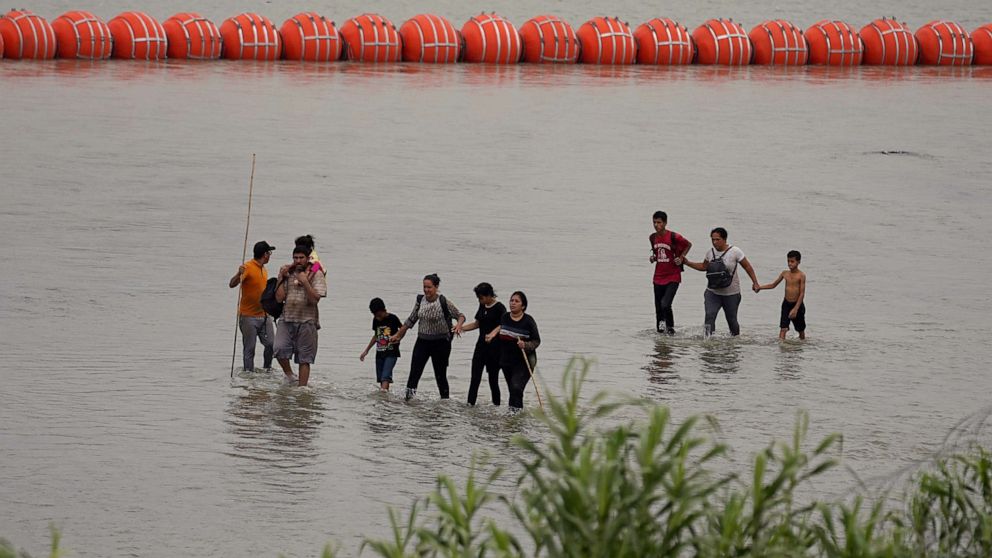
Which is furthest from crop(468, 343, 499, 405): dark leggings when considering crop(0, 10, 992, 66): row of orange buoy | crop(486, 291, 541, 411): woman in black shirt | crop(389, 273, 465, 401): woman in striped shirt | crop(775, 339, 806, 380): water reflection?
crop(0, 10, 992, 66): row of orange buoy

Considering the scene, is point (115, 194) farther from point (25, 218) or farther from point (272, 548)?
point (272, 548)

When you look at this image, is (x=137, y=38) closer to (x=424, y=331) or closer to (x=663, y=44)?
(x=663, y=44)

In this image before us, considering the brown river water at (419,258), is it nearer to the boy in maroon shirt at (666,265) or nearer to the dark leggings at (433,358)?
the dark leggings at (433,358)

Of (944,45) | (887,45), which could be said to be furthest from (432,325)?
(944,45)

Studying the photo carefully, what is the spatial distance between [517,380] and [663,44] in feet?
99.5

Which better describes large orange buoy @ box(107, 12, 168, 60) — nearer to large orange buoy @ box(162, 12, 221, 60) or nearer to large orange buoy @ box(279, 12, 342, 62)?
large orange buoy @ box(162, 12, 221, 60)

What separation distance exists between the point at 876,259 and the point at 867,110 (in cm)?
1389

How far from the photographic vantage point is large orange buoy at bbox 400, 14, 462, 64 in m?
41.3

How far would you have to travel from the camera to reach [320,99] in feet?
112

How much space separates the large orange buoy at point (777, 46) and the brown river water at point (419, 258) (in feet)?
3.36

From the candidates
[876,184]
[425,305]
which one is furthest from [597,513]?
[876,184]

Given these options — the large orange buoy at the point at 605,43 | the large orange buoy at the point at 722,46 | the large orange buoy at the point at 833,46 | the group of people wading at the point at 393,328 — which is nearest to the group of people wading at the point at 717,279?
the group of people wading at the point at 393,328

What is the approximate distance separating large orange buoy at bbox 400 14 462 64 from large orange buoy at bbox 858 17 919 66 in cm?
1196

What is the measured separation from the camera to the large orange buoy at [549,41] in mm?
42062
